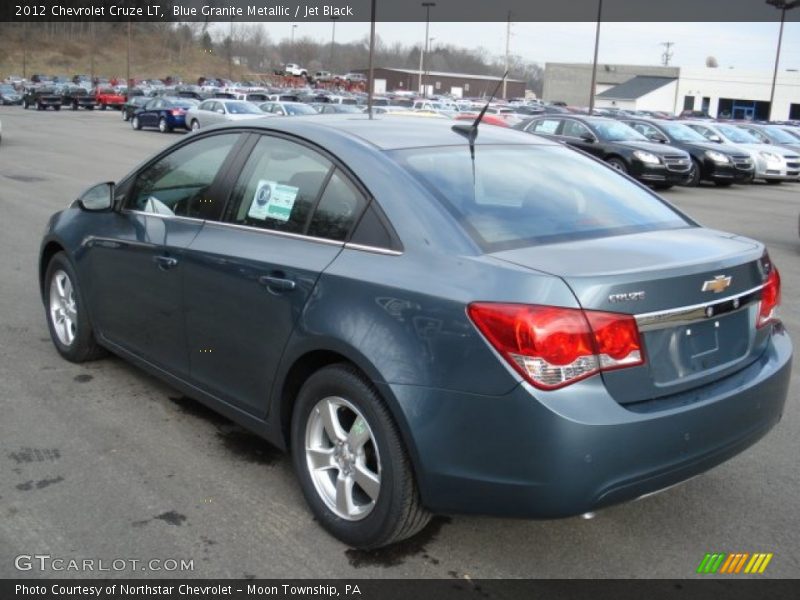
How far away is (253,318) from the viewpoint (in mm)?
3523

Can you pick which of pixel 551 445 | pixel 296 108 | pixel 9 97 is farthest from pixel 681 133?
pixel 9 97

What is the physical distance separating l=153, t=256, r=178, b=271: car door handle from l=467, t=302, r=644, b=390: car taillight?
1968mm

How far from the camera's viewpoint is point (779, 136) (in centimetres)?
2600

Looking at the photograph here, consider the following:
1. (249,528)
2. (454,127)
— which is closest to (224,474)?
(249,528)

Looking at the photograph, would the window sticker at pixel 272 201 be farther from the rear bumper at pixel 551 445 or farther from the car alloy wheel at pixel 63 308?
the car alloy wheel at pixel 63 308

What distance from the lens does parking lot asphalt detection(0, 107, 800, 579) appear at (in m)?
3.12

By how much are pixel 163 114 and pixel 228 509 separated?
33.3 m

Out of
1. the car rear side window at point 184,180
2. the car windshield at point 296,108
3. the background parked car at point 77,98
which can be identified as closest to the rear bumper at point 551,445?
the car rear side window at point 184,180

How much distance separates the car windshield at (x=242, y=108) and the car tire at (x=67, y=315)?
80.9 ft

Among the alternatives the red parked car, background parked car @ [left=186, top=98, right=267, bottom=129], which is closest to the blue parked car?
background parked car @ [left=186, top=98, right=267, bottom=129]

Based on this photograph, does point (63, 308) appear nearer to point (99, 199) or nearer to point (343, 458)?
point (99, 199)

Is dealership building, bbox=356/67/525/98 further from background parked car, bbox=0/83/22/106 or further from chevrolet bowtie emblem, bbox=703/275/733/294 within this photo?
chevrolet bowtie emblem, bbox=703/275/733/294

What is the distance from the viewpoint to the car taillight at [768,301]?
3309 millimetres
